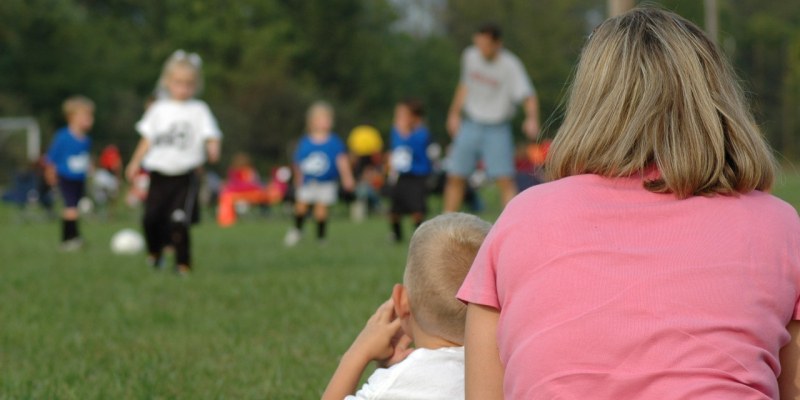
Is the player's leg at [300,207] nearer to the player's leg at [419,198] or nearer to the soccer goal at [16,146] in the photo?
the player's leg at [419,198]

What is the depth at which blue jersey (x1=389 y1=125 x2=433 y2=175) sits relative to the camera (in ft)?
54.7

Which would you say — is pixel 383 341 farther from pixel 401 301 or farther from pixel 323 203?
pixel 323 203

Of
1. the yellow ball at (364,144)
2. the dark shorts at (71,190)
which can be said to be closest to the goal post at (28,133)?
the yellow ball at (364,144)

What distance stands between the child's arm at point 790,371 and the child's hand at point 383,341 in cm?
105

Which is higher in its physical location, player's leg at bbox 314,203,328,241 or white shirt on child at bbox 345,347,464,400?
white shirt on child at bbox 345,347,464,400

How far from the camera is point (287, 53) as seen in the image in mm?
63500

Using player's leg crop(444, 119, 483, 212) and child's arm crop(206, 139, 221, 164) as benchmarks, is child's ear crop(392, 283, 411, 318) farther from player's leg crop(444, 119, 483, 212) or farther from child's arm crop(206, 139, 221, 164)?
player's leg crop(444, 119, 483, 212)

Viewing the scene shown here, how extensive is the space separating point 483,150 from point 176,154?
443cm

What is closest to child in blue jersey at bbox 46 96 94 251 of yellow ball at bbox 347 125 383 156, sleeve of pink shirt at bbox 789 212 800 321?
sleeve of pink shirt at bbox 789 212 800 321

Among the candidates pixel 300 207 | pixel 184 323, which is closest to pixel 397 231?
pixel 300 207

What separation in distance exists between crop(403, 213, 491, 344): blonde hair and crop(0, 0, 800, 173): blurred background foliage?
28587 mm

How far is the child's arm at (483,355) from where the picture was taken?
2564 mm

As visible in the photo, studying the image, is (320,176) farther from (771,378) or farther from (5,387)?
(771,378)

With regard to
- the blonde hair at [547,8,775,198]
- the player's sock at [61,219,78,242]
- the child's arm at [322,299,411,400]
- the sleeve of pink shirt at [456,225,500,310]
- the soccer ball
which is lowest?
the soccer ball
